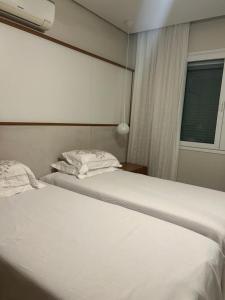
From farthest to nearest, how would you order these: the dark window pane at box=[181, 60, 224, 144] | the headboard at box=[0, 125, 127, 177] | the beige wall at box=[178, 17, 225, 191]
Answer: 1. the dark window pane at box=[181, 60, 224, 144]
2. the beige wall at box=[178, 17, 225, 191]
3. the headboard at box=[0, 125, 127, 177]

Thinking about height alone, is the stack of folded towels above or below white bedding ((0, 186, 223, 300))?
above

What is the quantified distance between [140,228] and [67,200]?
0.61 metres

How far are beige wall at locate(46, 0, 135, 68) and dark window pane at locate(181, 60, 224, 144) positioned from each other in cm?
105

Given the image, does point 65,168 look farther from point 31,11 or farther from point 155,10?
point 155,10

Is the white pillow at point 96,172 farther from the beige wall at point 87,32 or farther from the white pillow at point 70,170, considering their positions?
the beige wall at point 87,32

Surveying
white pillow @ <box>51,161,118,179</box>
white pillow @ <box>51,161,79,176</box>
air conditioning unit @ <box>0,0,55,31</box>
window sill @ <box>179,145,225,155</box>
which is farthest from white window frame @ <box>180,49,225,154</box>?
air conditioning unit @ <box>0,0,55,31</box>

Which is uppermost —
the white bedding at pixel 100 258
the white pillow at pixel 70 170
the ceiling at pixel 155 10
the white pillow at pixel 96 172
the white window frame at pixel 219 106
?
the ceiling at pixel 155 10

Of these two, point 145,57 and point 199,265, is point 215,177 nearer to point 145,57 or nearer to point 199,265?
point 145,57

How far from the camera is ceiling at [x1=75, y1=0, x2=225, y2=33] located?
2484 mm

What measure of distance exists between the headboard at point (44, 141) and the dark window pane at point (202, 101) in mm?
1144

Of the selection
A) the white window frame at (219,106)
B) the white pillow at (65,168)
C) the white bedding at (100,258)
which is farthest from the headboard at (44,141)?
the white window frame at (219,106)

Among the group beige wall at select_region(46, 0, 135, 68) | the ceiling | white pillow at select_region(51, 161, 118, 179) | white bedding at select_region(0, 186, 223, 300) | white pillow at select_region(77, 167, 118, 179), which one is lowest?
white bedding at select_region(0, 186, 223, 300)

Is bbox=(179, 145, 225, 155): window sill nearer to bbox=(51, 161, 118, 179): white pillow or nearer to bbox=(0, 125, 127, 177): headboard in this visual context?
bbox=(0, 125, 127, 177): headboard

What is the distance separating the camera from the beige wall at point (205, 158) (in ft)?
9.30
